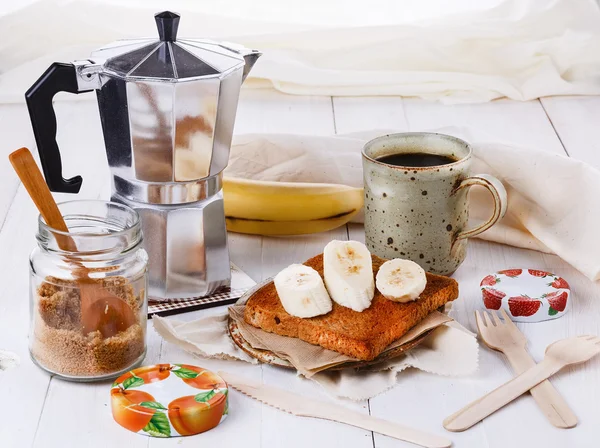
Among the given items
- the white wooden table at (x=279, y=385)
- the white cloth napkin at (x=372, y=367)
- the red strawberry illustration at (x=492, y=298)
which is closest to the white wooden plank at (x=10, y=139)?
the white wooden table at (x=279, y=385)

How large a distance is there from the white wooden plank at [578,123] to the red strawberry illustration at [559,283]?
46 cm

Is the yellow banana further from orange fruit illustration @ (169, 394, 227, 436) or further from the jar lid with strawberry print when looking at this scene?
orange fruit illustration @ (169, 394, 227, 436)

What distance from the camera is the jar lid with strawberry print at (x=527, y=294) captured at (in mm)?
971

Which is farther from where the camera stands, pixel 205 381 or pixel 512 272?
pixel 512 272

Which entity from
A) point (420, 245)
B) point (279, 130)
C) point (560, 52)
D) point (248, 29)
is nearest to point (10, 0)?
point (248, 29)

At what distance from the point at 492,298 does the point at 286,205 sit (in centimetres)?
→ 29

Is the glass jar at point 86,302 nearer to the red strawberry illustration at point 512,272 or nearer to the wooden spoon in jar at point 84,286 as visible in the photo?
the wooden spoon in jar at point 84,286

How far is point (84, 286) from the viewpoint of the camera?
2.75 ft

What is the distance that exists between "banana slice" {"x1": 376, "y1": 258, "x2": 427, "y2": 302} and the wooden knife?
130 mm

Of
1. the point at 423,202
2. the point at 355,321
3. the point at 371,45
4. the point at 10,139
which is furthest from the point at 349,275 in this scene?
the point at 371,45

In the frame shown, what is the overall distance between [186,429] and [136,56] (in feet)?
1.20

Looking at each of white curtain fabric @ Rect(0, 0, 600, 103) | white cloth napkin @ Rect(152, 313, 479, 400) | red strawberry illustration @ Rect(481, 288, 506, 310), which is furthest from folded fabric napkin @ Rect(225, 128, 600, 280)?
white curtain fabric @ Rect(0, 0, 600, 103)

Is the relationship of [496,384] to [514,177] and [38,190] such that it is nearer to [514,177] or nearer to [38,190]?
[514,177]

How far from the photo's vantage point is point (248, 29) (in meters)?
1.90
